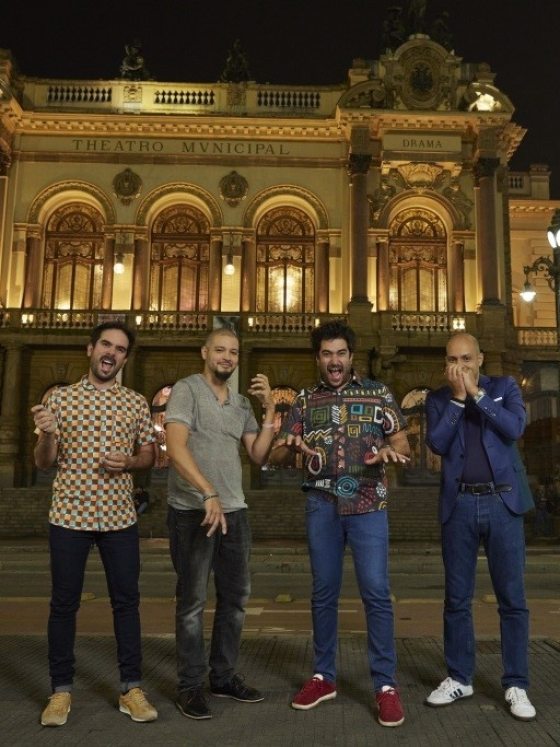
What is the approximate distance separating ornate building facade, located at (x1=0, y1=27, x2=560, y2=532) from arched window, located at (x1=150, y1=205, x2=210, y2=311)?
0.06 m

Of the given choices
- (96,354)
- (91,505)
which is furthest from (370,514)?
(96,354)

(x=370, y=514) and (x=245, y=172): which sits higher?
(x=245, y=172)

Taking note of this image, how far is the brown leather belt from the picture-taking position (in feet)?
16.2

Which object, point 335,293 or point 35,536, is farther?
point 335,293

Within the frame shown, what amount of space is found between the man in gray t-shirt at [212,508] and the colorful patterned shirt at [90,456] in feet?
1.05

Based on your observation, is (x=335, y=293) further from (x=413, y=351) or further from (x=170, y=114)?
(x=170, y=114)

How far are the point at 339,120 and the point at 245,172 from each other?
4.16 meters

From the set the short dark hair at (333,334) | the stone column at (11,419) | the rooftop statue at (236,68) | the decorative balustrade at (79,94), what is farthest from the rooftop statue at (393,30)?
the short dark hair at (333,334)

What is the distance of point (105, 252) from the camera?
94.7ft

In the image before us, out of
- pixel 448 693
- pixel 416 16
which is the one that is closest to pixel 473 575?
pixel 448 693

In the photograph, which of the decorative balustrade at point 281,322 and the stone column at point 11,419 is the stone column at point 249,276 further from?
the stone column at point 11,419

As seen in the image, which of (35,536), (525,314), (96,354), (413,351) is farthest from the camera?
(525,314)

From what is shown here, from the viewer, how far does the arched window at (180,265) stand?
29.5 meters

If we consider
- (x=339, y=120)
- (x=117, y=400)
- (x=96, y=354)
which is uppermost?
(x=339, y=120)
